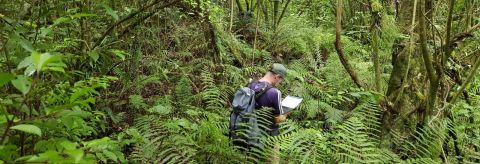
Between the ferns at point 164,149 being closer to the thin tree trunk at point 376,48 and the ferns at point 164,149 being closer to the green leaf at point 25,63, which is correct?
the thin tree trunk at point 376,48

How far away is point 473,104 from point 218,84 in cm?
355

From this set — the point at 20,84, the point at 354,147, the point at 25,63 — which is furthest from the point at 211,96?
the point at 20,84

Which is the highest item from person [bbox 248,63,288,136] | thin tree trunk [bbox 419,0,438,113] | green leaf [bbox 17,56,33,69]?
green leaf [bbox 17,56,33,69]

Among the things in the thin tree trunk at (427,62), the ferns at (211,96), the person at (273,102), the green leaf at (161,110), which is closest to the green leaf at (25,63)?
the thin tree trunk at (427,62)

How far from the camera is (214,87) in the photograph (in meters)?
6.21

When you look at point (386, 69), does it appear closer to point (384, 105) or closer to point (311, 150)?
point (384, 105)

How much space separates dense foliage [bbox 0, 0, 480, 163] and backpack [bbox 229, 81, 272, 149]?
0.45 ft

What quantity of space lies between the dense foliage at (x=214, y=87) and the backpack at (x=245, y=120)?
0.45 feet

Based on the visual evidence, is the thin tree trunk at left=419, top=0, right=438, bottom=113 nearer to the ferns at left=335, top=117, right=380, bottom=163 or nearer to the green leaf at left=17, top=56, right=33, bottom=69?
the ferns at left=335, top=117, right=380, bottom=163

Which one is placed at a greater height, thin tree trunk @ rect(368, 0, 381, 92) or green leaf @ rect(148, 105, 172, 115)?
thin tree trunk @ rect(368, 0, 381, 92)

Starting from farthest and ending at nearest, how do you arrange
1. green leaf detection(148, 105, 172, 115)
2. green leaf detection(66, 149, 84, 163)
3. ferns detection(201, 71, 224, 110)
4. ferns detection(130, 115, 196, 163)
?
ferns detection(201, 71, 224, 110)
green leaf detection(148, 105, 172, 115)
ferns detection(130, 115, 196, 163)
green leaf detection(66, 149, 84, 163)

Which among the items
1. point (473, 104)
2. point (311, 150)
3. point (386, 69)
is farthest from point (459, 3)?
point (311, 150)

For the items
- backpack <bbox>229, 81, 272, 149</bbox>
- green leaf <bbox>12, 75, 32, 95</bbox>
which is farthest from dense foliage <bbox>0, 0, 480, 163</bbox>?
backpack <bbox>229, 81, 272, 149</bbox>

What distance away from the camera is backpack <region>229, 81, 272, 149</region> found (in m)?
4.52
